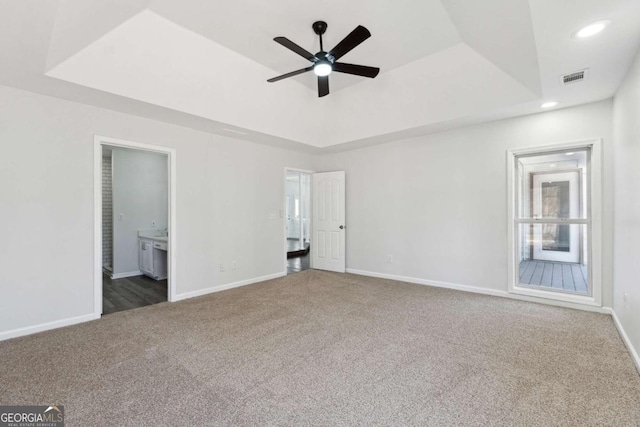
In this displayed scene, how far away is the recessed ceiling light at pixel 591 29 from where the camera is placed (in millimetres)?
2113

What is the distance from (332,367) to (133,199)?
531 cm

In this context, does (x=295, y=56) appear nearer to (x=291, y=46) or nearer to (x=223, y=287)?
(x=291, y=46)

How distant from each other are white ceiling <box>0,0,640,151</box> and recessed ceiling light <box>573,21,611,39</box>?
56 millimetres

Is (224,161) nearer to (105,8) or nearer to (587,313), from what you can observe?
(105,8)

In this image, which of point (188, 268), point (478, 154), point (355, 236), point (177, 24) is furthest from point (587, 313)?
point (177, 24)

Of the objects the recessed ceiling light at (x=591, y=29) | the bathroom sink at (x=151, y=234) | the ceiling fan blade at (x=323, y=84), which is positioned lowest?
the bathroom sink at (x=151, y=234)

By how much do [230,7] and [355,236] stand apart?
164 inches

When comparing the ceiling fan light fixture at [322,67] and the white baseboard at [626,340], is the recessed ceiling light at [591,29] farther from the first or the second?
the white baseboard at [626,340]

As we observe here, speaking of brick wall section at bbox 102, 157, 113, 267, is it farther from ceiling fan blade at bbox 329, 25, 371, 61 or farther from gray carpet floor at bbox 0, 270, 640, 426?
ceiling fan blade at bbox 329, 25, 371, 61

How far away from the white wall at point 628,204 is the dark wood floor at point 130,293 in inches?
209

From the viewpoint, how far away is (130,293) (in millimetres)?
4508

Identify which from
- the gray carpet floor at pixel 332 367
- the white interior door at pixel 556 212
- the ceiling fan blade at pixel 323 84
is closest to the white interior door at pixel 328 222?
the gray carpet floor at pixel 332 367

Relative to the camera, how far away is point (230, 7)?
2.86 metres

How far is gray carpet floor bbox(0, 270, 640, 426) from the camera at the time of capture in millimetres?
1831
